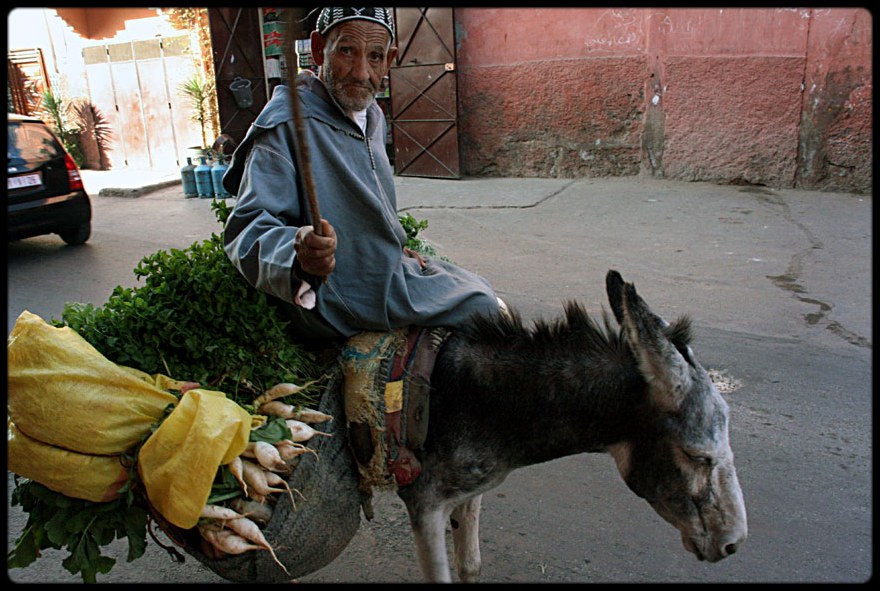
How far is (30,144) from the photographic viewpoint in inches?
316

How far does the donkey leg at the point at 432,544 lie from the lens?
223cm

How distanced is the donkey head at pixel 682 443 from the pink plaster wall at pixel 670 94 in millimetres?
8219

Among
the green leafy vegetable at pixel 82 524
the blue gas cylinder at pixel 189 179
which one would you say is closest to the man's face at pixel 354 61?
the green leafy vegetable at pixel 82 524

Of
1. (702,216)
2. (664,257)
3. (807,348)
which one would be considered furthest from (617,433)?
(702,216)

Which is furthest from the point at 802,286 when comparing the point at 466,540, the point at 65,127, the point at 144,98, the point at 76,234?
the point at 65,127

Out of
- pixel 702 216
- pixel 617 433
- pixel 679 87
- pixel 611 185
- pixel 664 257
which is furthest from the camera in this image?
pixel 611 185

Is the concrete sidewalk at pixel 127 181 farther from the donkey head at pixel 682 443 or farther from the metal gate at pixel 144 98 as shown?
the donkey head at pixel 682 443

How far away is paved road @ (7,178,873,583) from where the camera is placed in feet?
9.83

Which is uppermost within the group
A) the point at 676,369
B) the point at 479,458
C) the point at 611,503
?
the point at 676,369

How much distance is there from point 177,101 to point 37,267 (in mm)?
7233

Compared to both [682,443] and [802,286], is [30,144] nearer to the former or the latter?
[802,286]

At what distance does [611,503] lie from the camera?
3357 millimetres

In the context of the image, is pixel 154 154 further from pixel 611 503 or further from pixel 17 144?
pixel 611 503

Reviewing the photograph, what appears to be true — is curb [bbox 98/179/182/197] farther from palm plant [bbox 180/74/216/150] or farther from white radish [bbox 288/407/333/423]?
white radish [bbox 288/407/333/423]
